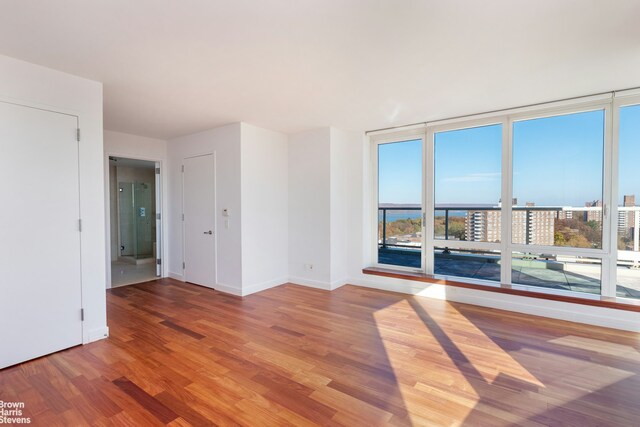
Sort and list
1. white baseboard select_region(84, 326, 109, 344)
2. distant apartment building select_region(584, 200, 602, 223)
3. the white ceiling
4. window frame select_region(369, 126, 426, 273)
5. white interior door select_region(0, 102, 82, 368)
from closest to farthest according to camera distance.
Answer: the white ceiling
white interior door select_region(0, 102, 82, 368)
white baseboard select_region(84, 326, 109, 344)
distant apartment building select_region(584, 200, 602, 223)
window frame select_region(369, 126, 426, 273)

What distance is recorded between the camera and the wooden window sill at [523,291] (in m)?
3.02

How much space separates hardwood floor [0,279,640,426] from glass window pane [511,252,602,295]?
1.78 ft

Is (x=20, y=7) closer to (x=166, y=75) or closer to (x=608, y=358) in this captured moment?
(x=166, y=75)

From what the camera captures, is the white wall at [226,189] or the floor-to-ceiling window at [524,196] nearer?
the floor-to-ceiling window at [524,196]

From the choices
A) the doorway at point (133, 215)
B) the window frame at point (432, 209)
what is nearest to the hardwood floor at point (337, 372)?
the window frame at point (432, 209)

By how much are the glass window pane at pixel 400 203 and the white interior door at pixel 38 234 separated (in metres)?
3.76

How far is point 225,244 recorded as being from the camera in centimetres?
436

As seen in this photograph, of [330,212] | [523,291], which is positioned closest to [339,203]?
[330,212]

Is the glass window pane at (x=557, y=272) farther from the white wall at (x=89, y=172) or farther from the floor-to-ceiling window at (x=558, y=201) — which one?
the white wall at (x=89, y=172)

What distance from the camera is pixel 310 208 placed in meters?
4.66

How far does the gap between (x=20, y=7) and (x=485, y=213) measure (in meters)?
4.60

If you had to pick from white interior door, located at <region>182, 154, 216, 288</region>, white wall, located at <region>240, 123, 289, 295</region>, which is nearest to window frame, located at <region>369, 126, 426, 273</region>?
white wall, located at <region>240, 123, 289, 295</region>

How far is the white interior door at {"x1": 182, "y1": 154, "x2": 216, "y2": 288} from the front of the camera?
14.9 ft

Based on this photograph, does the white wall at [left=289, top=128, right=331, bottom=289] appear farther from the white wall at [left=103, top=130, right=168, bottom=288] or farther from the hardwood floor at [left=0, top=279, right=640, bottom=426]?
the white wall at [left=103, top=130, right=168, bottom=288]
